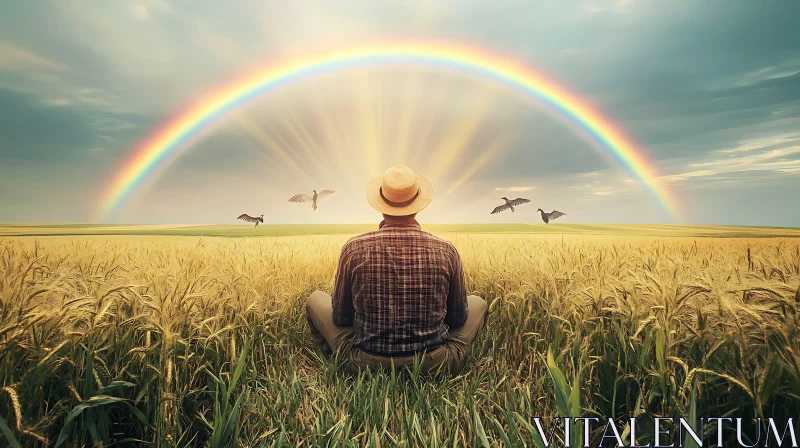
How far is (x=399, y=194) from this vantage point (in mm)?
3326

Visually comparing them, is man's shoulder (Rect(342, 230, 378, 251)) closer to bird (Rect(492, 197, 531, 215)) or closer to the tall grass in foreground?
the tall grass in foreground

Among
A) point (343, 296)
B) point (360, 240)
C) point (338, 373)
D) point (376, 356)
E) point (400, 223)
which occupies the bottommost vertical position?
point (338, 373)

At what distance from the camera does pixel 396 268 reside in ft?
10.4

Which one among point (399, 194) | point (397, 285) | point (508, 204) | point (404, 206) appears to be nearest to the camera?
point (397, 285)

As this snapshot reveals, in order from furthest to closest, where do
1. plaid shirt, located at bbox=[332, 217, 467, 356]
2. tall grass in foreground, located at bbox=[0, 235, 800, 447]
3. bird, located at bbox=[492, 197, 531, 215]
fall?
bird, located at bbox=[492, 197, 531, 215]
plaid shirt, located at bbox=[332, 217, 467, 356]
tall grass in foreground, located at bbox=[0, 235, 800, 447]

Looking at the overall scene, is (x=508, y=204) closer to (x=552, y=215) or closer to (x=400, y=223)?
(x=552, y=215)

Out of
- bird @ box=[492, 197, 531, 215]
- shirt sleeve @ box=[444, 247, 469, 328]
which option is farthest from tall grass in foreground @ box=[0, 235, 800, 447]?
bird @ box=[492, 197, 531, 215]

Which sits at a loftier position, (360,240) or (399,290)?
(360,240)

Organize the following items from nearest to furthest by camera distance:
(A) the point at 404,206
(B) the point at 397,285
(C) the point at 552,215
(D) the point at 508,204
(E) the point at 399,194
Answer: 1. (B) the point at 397,285
2. (E) the point at 399,194
3. (A) the point at 404,206
4. (D) the point at 508,204
5. (C) the point at 552,215

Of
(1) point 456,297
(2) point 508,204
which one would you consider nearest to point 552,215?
(2) point 508,204

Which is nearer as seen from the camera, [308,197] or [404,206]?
[404,206]

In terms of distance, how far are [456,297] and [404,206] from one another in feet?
2.88

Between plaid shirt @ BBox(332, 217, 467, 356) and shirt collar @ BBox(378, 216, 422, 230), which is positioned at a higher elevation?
shirt collar @ BBox(378, 216, 422, 230)

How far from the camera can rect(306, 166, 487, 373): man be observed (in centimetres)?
317
